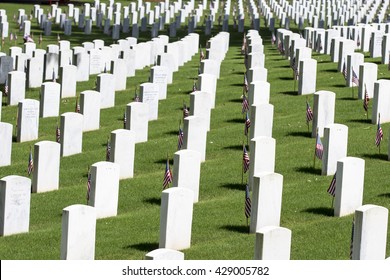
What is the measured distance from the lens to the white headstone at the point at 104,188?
1670 cm

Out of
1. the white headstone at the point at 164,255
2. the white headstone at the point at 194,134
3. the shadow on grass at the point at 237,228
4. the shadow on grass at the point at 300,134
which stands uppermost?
the white headstone at the point at 164,255

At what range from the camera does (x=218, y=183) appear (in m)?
18.5

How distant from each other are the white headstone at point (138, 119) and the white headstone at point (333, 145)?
4.03 metres

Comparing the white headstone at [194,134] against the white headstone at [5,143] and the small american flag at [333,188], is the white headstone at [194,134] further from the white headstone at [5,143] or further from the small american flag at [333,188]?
the small american flag at [333,188]

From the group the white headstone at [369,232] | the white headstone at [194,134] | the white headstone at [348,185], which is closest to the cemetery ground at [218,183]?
the white headstone at [348,185]

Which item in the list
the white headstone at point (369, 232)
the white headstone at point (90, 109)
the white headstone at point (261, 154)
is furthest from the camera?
the white headstone at point (90, 109)

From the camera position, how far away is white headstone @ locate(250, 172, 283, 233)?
1573cm

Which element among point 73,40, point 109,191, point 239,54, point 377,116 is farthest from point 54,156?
point 73,40

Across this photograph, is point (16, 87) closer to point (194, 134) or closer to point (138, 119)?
point (138, 119)

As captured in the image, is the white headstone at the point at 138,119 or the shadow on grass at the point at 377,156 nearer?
the shadow on grass at the point at 377,156

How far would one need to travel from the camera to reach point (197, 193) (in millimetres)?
17594

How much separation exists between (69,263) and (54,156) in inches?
202

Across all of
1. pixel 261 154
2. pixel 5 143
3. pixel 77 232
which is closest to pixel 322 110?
pixel 261 154

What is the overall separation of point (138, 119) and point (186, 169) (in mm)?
4418
